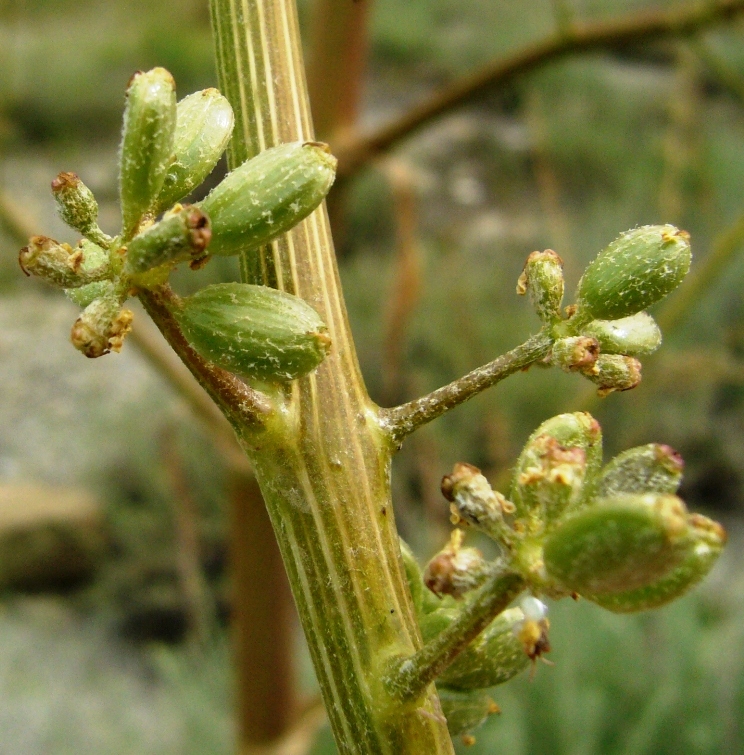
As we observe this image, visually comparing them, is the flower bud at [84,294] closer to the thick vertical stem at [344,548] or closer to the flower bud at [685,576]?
the thick vertical stem at [344,548]

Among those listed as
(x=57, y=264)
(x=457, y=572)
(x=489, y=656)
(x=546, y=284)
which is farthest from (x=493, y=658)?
(x=57, y=264)

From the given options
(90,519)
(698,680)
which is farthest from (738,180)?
(90,519)

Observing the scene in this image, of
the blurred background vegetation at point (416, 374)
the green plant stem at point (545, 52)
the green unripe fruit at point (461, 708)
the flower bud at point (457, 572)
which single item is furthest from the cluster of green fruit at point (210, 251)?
the green plant stem at point (545, 52)

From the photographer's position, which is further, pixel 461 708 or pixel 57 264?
pixel 461 708

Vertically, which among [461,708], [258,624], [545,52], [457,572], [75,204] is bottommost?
[258,624]

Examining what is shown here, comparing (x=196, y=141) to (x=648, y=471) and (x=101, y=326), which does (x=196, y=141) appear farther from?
(x=648, y=471)

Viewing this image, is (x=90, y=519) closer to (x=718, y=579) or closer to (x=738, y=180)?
(x=718, y=579)

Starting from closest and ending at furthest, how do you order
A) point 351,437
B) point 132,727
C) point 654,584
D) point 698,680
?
point 654,584, point 351,437, point 698,680, point 132,727
